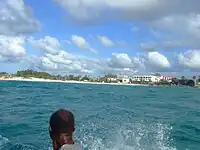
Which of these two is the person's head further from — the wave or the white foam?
the white foam

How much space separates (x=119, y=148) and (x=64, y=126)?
9693 millimetres

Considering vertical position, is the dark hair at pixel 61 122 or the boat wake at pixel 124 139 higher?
the dark hair at pixel 61 122

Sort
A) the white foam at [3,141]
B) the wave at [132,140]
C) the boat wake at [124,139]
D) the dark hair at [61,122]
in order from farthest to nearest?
1. the wave at [132,140]
2. the boat wake at [124,139]
3. the white foam at [3,141]
4. the dark hair at [61,122]

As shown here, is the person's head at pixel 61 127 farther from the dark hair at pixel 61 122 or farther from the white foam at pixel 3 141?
the white foam at pixel 3 141

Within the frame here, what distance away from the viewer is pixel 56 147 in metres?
3.70

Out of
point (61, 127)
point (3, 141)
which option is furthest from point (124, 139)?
point (61, 127)

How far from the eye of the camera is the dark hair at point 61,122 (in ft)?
12.0

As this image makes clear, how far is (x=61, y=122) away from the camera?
12.0 feet

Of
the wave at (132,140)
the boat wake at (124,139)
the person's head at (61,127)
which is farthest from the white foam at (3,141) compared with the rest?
the person's head at (61,127)

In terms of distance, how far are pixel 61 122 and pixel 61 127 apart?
5 centimetres

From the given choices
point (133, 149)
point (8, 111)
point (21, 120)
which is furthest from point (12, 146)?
point (8, 111)

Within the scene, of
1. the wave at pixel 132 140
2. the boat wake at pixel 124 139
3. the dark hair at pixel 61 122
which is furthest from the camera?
the wave at pixel 132 140

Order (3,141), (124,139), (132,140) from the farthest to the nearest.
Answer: (124,139), (132,140), (3,141)

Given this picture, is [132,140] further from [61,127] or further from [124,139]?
[61,127]
